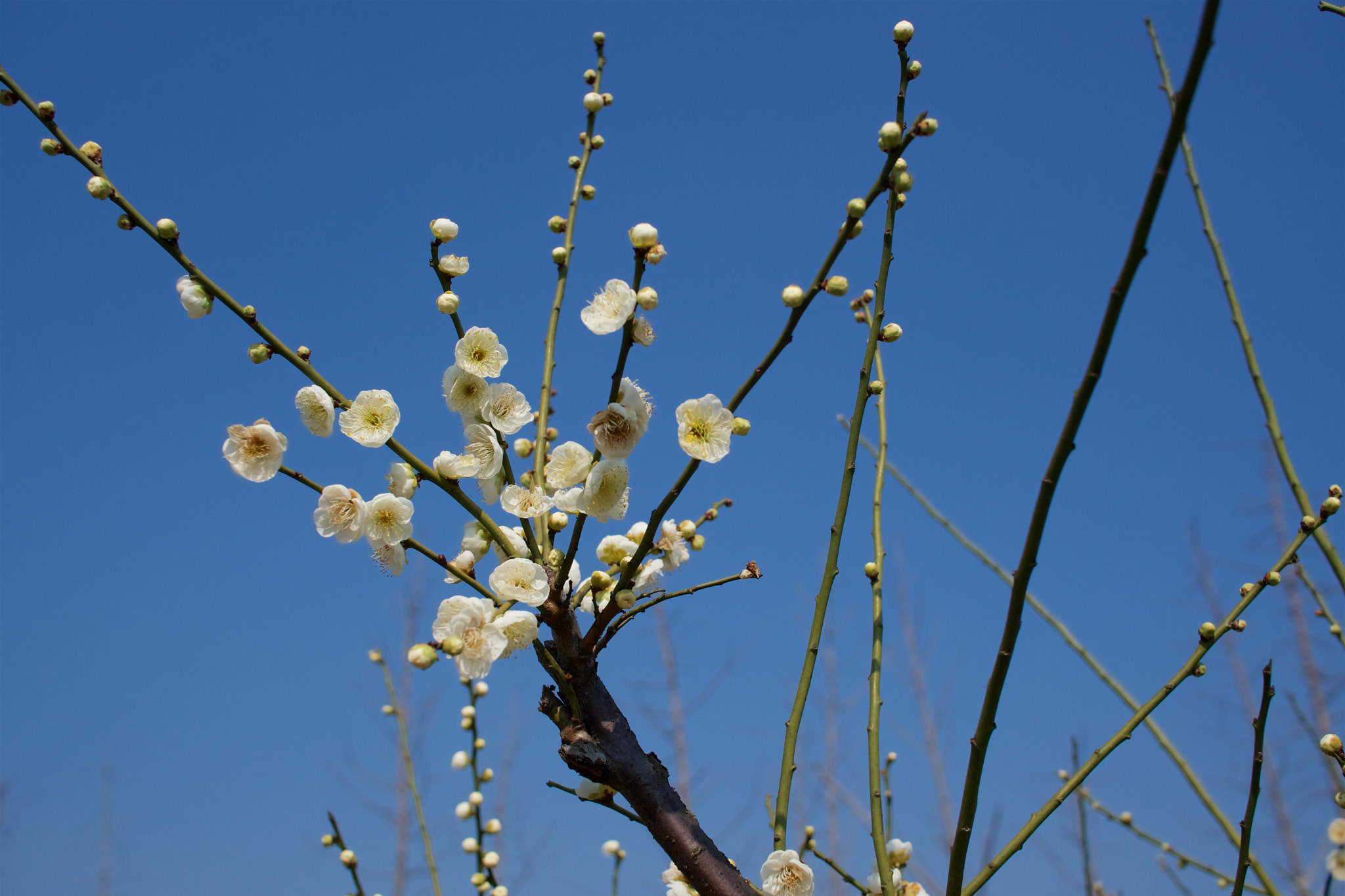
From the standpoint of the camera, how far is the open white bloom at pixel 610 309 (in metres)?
1.33

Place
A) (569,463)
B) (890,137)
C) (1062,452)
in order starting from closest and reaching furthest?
1. (1062,452)
2. (890,137)
3. (569,463)

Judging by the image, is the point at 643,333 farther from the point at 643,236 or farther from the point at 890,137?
the point at 890,137

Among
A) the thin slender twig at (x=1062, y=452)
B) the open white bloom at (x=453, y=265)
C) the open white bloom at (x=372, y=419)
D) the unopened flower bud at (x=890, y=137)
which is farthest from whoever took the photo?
the open white bloom at (x=453, y=265)

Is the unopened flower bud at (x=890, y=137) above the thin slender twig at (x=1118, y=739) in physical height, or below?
above

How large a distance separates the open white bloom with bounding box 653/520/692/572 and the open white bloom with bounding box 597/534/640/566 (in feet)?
0.23

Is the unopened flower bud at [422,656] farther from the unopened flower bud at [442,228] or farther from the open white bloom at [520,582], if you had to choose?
the unopened flower bud at [442,228]

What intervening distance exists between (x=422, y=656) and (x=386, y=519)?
0.96 ft

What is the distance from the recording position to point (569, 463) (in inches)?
59.9

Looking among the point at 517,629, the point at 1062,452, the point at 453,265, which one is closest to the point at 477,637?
the point at 517,629

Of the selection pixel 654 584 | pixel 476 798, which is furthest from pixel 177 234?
pixel 476 798

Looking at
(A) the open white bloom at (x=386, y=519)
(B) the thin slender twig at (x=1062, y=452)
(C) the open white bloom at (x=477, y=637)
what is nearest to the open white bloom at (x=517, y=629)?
(C) the open white bloom at (x=477, y=637)

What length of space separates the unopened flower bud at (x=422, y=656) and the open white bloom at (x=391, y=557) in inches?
10.5

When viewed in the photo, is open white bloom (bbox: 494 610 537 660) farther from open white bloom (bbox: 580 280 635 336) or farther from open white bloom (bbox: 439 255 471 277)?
open white bloom (bbox: 439 255 471 277)

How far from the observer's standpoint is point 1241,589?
1449 millimetres
